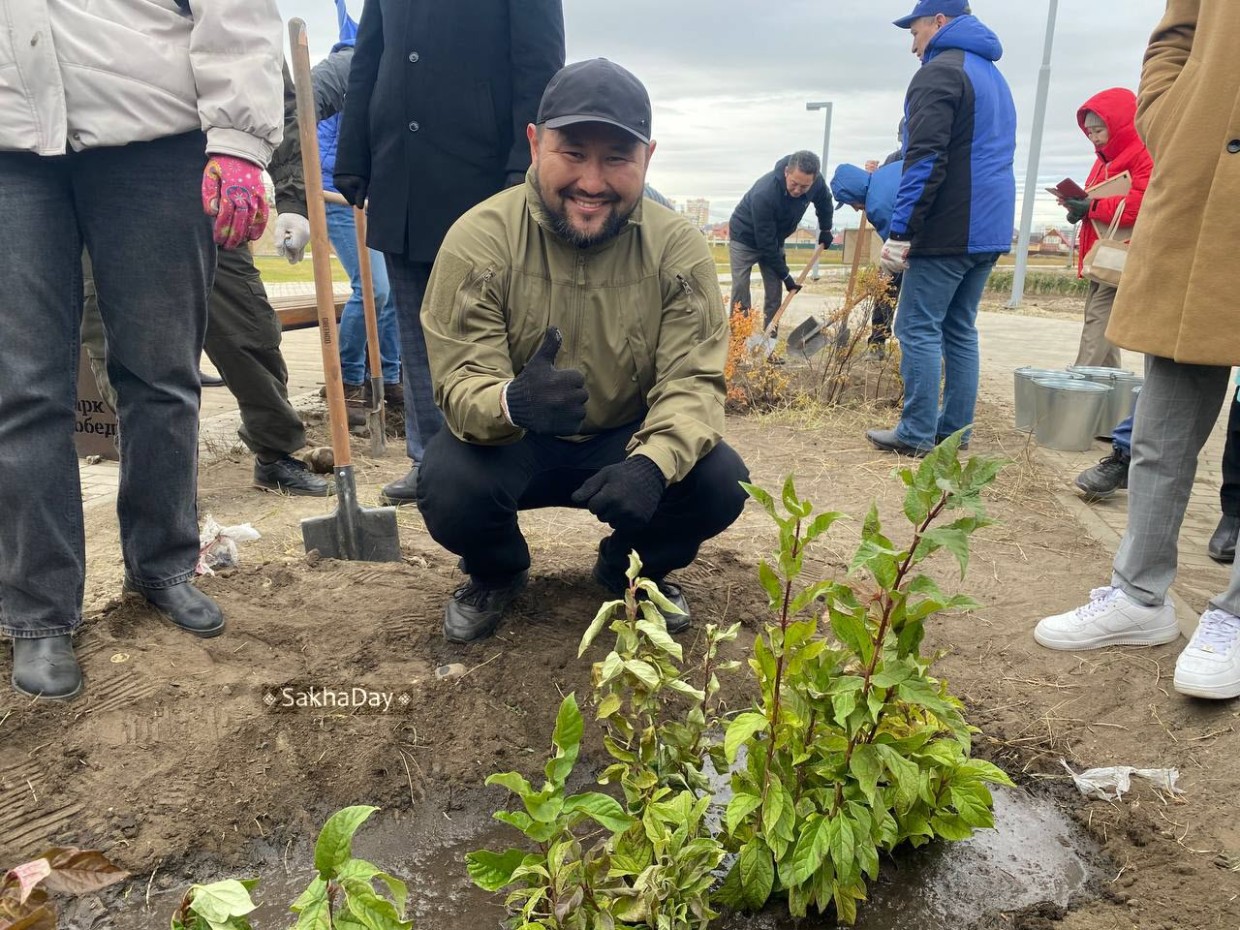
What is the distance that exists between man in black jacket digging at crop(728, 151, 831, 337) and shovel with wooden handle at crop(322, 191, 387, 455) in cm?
438

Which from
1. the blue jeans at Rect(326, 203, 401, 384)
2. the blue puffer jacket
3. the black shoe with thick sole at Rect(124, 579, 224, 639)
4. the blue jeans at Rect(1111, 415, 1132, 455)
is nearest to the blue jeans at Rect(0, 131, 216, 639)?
the black shoe with thick sole at Rect(124, 579, 224, 639)

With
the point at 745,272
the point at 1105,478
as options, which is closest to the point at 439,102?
the point at 1105,478

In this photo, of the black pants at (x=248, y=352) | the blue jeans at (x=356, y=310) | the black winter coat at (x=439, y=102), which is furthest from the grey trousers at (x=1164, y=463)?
the blue jeans at (x=356, y=310)

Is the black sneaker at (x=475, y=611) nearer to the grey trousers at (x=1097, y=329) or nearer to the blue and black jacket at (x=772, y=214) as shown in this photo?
the grey trousers at (x=1097, y=329)

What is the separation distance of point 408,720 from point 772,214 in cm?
725

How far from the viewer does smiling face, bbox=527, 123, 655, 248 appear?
7.50 feet

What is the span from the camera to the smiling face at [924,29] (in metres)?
4.66

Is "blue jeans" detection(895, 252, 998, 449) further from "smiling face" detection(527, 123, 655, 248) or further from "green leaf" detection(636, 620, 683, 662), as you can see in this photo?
"green leaf" detection(636, 620, 683, 662)

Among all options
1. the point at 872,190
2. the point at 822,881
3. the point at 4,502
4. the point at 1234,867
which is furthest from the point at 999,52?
the point at 4,502

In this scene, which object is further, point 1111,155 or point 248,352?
point 1111,155

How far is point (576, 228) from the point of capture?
2328 millimetres

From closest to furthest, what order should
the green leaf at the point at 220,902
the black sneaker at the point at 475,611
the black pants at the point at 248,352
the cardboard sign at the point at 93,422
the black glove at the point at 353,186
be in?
the green leaf at the point at 220,902
the black sneaker at the point at 475,611
the black glove at the point at 353,186
the black pants at the point at 248,352
the cardboard sign at the point at 93,422

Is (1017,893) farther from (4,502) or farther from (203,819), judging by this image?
(4,502)

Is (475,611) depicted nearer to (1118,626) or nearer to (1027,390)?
(1118,626)
